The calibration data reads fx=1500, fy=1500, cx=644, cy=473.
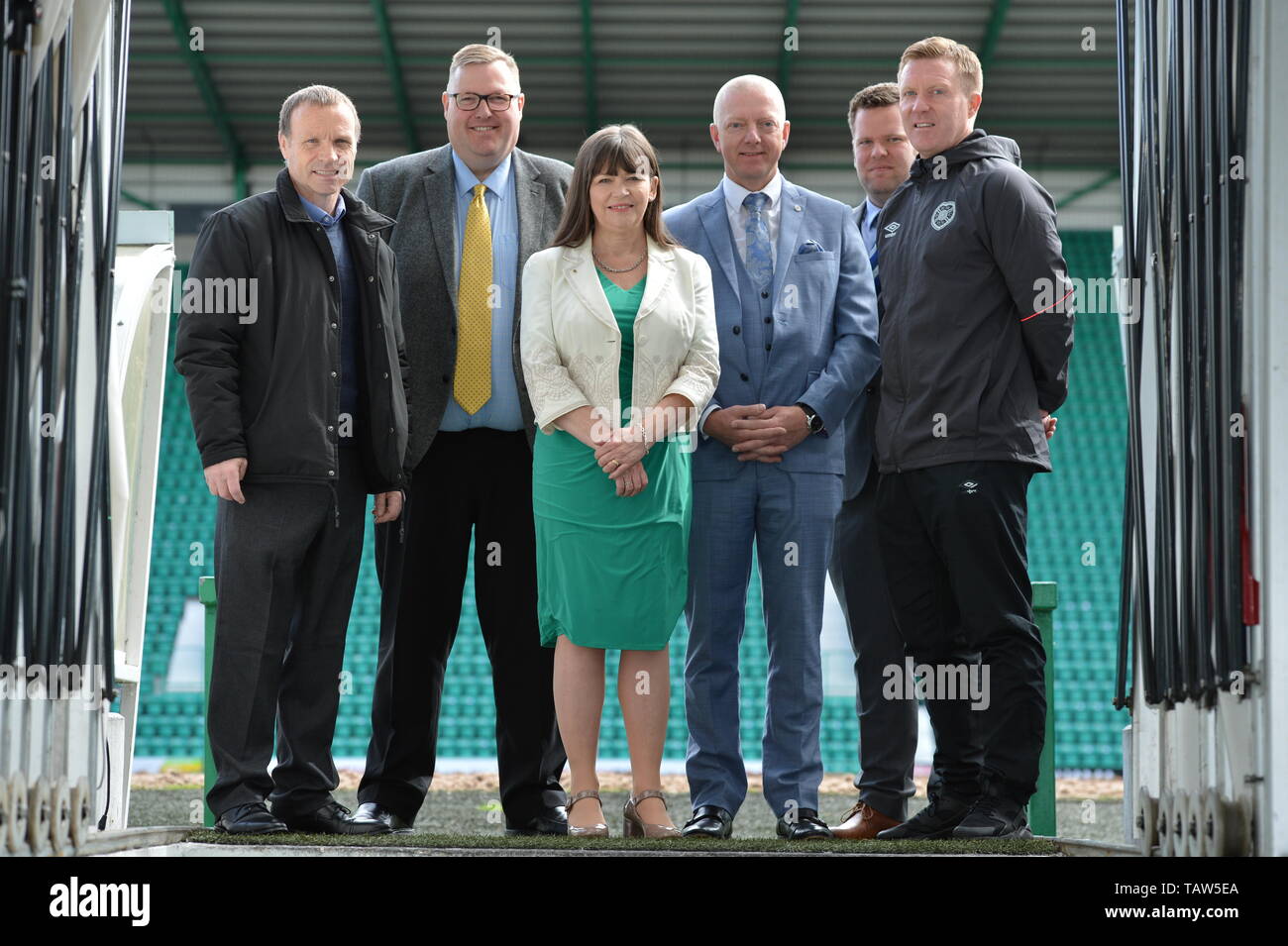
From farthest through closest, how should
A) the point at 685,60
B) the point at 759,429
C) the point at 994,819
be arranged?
the point at 685,60
the point at 759,429
the point at 994,819

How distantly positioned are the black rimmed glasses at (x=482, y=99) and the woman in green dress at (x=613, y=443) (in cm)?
51

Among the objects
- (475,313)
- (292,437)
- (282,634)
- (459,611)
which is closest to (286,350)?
(292,437)

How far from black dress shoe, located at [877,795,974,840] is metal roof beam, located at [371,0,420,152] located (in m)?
9.80

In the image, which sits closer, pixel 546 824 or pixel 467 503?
pixel 546 824

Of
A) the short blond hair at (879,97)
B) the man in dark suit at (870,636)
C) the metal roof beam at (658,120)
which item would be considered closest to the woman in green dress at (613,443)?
the man in dark suit at (870,636)

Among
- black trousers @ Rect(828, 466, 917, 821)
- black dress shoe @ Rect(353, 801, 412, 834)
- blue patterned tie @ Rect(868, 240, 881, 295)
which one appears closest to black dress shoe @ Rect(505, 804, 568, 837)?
black dress shoe @ Rect(353, 801, 412, 834)

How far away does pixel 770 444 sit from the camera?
11.4ft

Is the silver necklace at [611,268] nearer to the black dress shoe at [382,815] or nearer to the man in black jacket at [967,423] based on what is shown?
the man in black jacket at [967,423]

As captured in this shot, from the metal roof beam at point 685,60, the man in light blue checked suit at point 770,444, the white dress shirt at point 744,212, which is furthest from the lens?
the metal roof beam at point 685,60

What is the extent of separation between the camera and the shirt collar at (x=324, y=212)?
3.58 m

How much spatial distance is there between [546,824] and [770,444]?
41.0 inches

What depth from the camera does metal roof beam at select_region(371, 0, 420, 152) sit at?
11820 mm

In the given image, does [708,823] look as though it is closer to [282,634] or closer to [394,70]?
[282,634]

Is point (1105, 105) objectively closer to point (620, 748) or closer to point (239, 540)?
point (620, 748)
